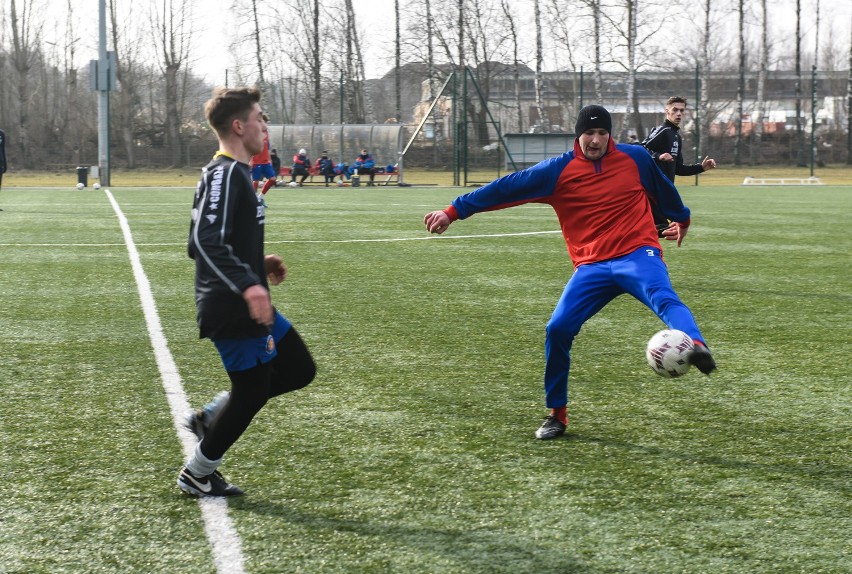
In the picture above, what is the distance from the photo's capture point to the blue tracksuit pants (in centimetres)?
516

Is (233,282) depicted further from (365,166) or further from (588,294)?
(365,166)

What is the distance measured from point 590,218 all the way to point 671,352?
3.37 feet

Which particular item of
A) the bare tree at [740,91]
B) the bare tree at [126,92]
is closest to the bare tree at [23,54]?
the bare tree at [126,92]

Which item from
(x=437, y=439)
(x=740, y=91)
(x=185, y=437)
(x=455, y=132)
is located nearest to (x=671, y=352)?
(x=437, y=439)

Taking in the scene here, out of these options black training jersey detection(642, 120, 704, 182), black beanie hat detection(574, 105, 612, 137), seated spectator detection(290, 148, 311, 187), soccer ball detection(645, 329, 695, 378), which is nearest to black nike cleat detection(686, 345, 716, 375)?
soccer ball detection(645, 329, 695, 378)

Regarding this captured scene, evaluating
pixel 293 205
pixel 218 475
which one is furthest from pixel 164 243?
pixel 218 475

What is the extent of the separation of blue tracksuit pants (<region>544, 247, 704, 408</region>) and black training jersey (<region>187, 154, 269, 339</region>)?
1.73 meters

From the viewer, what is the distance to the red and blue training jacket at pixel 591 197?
538cm

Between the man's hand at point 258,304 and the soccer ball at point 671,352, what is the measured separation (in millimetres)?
1853

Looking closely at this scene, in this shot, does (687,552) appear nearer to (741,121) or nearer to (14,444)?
(14,444)

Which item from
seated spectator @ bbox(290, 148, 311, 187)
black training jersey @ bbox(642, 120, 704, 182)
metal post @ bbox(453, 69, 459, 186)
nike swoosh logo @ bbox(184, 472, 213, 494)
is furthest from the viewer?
seated spectator @ bbox(290, 148, 311, 187)

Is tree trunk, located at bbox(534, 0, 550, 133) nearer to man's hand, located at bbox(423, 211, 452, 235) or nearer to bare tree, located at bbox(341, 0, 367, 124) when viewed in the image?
bare tree, located at bbox(341, 0, 367, 124)

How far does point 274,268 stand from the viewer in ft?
14.4

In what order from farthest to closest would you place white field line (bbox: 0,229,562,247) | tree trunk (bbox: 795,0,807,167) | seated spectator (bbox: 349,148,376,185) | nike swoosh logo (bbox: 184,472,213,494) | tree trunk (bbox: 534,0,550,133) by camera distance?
tree trunk (bbox: 534,0,550,133) < tree trunk (bbox: 795,0,807,167) < seated spectator (bbox: 349,148,376,185) < white field line (bbox: 0,229,562,247) < nike swoosh logo (bbox: 184,472,213,494)
